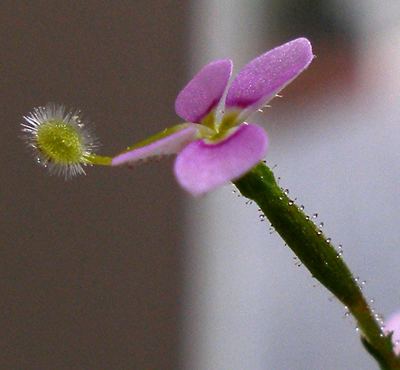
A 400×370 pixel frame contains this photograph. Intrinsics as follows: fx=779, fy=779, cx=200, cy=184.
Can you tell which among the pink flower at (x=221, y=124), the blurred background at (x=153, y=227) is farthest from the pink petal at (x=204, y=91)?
the blurred background at (x=153, y=227)

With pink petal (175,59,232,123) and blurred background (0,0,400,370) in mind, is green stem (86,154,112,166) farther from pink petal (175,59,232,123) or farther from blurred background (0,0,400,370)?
blurred background (0,0,400,370)

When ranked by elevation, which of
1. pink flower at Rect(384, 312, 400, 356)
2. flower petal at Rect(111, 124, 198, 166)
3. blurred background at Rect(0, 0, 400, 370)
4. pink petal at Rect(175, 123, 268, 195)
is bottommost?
pink flower at Rect(384, 312, 400, 356)

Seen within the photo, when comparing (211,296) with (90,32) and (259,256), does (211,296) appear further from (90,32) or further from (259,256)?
(90,32)

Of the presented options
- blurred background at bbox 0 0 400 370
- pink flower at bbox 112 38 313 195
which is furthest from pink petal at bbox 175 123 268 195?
blurred background at bbox 0 0 400 370

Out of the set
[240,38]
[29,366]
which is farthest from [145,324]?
[240,38]

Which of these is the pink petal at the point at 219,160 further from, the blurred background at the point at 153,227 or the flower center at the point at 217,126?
the blurred background at the point at 153,227

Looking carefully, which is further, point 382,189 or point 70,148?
point 382,189

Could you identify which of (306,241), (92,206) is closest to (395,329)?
(306,241)
